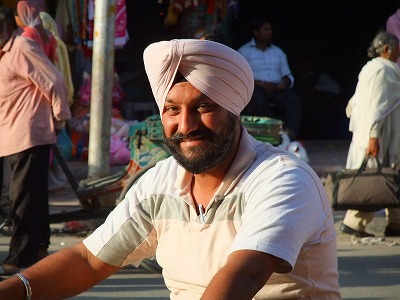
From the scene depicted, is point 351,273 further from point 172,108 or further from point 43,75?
point 172,108

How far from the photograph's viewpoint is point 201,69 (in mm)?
2914

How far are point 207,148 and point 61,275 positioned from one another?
0.58m

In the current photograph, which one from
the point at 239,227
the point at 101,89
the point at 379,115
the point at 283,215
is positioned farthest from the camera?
the point at 101,89

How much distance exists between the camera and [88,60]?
39.0 feet

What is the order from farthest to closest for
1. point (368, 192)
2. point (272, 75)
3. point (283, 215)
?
point (272, 75) < point (368, 192) < point (283, 215)

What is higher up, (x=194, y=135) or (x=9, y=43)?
(x=194, y=135)

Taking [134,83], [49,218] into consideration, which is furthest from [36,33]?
[134,83]

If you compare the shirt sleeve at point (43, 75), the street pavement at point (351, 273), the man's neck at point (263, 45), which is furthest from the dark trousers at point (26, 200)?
the man's neck at point (263, 45)

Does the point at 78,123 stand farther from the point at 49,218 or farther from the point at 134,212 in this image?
the point at 134,212

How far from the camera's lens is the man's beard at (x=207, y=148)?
9.66 feet

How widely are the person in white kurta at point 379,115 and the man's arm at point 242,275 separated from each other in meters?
5.69

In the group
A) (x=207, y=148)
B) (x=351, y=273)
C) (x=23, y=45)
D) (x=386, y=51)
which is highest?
(x=207, y=148)

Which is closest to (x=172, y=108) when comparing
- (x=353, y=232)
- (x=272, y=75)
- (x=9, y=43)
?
(x=9, y=43)

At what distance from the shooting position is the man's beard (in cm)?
294
